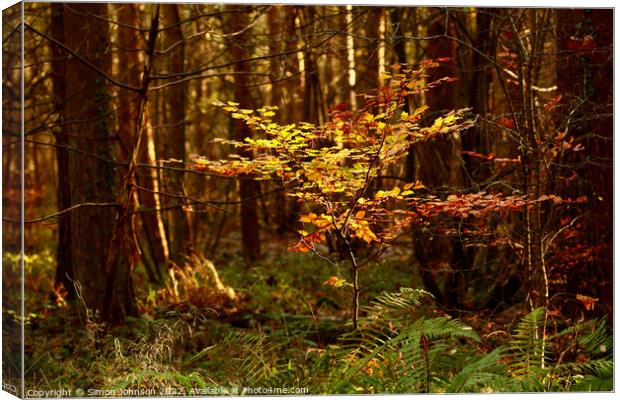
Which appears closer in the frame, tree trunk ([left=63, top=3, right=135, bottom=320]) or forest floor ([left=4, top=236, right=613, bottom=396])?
forest floor ([left=4, top=236, right=613, bottom=396])

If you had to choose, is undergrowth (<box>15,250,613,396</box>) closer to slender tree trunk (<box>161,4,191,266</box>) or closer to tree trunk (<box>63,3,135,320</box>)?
tree trunk (<box>63,3,135,320</box>)

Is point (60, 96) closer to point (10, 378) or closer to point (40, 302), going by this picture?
point (40, 302)

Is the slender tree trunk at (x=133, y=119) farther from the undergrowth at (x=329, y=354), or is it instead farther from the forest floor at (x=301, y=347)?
the undergrowth at (x=329, y=354)

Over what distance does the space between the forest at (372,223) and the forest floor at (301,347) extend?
0.02 metres

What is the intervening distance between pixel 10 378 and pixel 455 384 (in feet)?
8.37

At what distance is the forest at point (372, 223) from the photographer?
4648 mm

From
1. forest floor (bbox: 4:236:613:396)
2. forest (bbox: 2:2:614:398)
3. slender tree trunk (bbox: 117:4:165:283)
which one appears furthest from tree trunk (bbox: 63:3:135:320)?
slender tree trunk (bbox: 117:4:165:283)

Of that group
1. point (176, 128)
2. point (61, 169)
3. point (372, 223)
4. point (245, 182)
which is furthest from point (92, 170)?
point (245, 182)

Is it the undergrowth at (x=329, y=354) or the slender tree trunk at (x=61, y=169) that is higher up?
the slender tree trunk at (x=61, y=169)

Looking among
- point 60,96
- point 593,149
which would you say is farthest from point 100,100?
point 593,149

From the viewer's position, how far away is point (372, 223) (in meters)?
5.72

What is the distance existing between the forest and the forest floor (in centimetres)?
2

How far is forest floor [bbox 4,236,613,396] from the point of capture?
4555 millimetres

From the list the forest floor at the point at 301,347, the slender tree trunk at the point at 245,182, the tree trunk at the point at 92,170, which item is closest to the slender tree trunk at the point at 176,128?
the slender tree trunk at the point at 245,182
